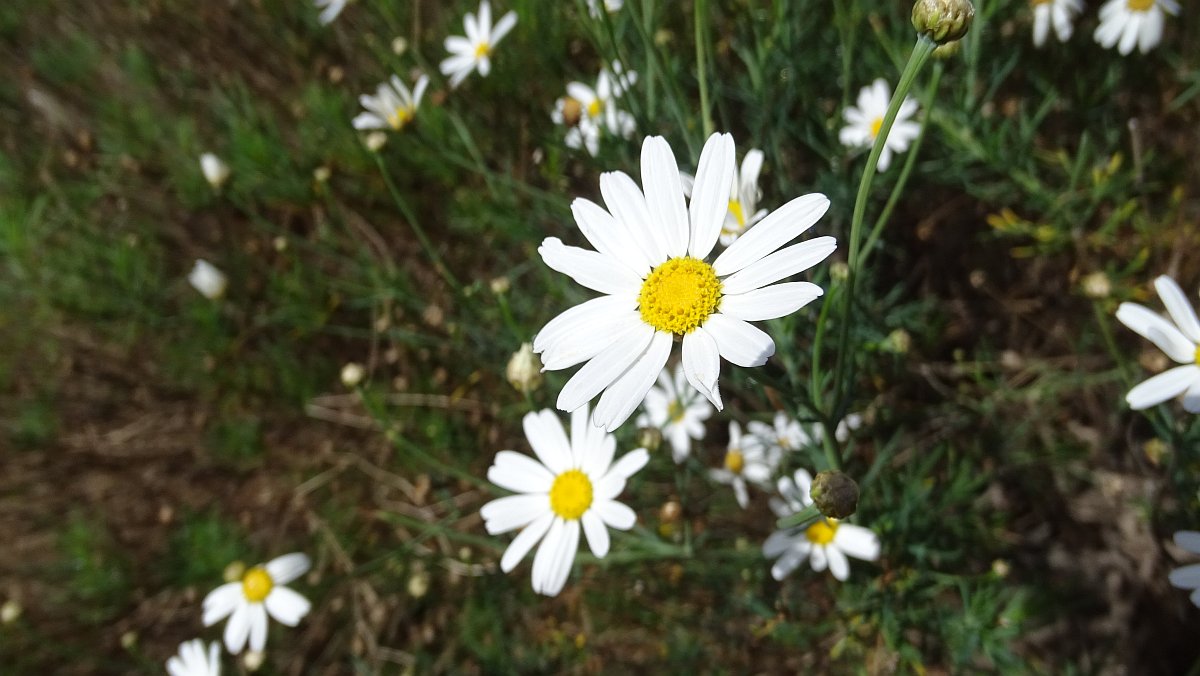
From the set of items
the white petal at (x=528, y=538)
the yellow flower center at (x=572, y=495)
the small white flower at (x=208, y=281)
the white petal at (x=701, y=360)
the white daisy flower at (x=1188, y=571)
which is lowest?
the white daisy flower at (x=1188, y=571)

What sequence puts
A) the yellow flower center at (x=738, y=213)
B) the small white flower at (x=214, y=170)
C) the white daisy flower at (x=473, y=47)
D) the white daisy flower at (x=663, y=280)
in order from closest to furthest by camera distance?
the white daisy flower at (x=663, y=280)
the yellow flower center at (x=738, y=213)
the white daisy flower at (x=473, y=47)
the small white flower at (x=214, y=170)

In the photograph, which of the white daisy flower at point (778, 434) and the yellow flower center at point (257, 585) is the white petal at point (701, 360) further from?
the yellow flower center at point (257, 585)

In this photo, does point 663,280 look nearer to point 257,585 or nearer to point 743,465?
point 743,465

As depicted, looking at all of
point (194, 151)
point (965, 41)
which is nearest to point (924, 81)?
point (965, 41)

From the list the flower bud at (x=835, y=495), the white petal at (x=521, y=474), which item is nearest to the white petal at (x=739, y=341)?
the flower bud at (x=835, y=495)

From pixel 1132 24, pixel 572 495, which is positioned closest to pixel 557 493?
pixel 572 495

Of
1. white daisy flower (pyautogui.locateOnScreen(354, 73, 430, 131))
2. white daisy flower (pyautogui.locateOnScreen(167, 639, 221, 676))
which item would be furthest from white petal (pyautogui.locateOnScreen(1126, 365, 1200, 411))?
white daisy flower (pyautogui.locateOnScreen(167, 639, 221, 676))

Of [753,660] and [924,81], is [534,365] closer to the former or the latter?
[753,660]
